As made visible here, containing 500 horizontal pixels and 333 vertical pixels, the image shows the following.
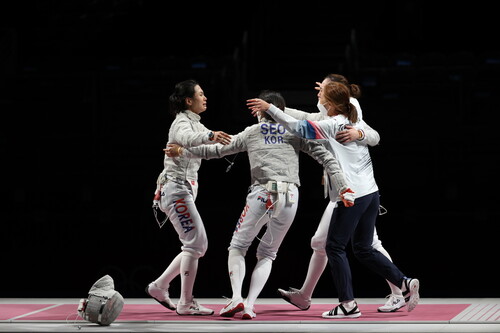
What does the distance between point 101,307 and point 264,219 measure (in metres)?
1.13

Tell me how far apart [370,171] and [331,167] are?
0.34 metres

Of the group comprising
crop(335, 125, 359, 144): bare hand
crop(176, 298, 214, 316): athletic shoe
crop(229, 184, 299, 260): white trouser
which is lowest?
crop(176, 298, 214, 316): athletic shoe

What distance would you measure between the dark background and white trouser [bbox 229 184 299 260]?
182cm

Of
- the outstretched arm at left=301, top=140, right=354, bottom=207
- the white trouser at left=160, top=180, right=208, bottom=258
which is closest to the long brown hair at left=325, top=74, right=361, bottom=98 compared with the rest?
the outstretched arm at left=301, top=140, right=354, bottom=207

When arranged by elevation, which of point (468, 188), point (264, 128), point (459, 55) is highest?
point (459, 55)

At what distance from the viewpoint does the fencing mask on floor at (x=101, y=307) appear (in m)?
4.54

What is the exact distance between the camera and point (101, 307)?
4543mm

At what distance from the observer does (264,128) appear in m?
4.89

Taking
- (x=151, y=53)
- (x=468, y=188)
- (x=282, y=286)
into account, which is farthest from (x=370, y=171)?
(x=151, y=53)

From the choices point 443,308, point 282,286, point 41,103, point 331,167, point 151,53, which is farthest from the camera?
point 151,53

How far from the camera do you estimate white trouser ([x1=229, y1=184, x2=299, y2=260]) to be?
16.0 feet

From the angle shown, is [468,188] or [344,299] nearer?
[344,299]

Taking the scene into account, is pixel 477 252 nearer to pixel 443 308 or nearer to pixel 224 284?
pixel 443 308

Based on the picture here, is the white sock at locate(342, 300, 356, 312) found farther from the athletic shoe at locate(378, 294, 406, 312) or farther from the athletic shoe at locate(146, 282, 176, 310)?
the athletic shoe at locate(146, 282, 176, 310)
